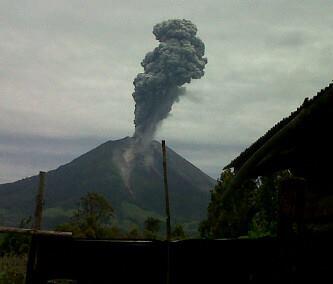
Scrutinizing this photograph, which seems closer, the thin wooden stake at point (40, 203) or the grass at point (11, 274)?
the thin wooden stake at point (40, 203)

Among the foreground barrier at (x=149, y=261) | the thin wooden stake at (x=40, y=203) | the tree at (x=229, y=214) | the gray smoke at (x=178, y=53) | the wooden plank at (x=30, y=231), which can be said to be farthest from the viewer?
the gray smoke at (x=178, y=53)

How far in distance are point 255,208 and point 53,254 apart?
121ft

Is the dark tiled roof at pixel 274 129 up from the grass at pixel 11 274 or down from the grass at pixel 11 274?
up

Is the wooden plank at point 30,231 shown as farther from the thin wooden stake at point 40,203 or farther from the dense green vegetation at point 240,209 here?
the dense green vegetation at point 240,209

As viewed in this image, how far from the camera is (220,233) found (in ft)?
133

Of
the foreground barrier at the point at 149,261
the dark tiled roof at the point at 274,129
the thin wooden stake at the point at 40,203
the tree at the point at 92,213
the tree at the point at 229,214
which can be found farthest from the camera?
the tree at the point at 229,214

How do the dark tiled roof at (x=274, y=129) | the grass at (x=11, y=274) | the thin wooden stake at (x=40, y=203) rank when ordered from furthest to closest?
the grass at (x=11, y=274)
the thin wooden stake at (x=40, y=203)
the dark tiled roof at (x=274, y=129)

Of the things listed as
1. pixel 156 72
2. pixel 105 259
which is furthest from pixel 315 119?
pixel 156 72

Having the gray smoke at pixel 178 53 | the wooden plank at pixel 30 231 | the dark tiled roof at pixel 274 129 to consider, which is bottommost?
the wooden plank at pixel 30 231

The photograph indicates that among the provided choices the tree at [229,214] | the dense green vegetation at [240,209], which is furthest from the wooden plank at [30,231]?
the tree at [229,214]

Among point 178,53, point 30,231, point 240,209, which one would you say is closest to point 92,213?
point 240,209

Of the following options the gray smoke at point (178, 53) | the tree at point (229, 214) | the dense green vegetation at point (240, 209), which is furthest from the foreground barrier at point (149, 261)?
the gray smoke at point (178, 53)

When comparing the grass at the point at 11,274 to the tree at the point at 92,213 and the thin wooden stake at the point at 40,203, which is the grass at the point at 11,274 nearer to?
the thin wooden stake at the point at 40,203

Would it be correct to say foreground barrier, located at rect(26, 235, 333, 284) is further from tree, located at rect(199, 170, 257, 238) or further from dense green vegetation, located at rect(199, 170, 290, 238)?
tree, located at rect(199, 170, 257, 238)
